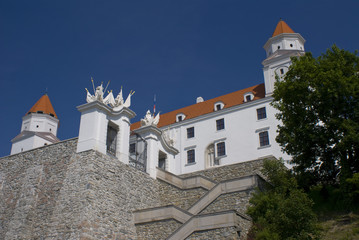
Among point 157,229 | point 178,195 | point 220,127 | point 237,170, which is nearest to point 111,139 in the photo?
point 178,195

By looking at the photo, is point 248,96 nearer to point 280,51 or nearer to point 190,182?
point 280,51

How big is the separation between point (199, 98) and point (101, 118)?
27515 mm

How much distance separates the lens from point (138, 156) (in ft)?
79.1

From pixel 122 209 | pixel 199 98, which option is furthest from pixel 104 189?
pixel 199 98

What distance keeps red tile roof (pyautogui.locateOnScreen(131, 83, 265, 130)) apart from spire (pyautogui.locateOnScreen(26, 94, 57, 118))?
11446 millimetres

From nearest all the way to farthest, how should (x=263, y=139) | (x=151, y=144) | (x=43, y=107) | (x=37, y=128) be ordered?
(x=151, y=144), (x=263, y=139), (x=37, y=128), (x=43, y=107)

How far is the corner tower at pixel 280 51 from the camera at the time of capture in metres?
38.3

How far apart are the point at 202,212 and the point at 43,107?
3606 centimetres

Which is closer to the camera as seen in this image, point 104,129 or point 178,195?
point 104,129

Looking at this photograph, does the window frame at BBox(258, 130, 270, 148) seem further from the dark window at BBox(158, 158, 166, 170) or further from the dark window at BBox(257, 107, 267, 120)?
the dark window at BBox(158, 158, 166, 170)

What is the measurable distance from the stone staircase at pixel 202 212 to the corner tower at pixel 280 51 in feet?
60.3

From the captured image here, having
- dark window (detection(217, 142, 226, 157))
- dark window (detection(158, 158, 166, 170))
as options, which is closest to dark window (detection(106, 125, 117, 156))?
dark window (detection(158, 158, 166, 170))

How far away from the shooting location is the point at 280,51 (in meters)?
39.7

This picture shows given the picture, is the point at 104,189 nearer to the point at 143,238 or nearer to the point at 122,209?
the point at 122,209
